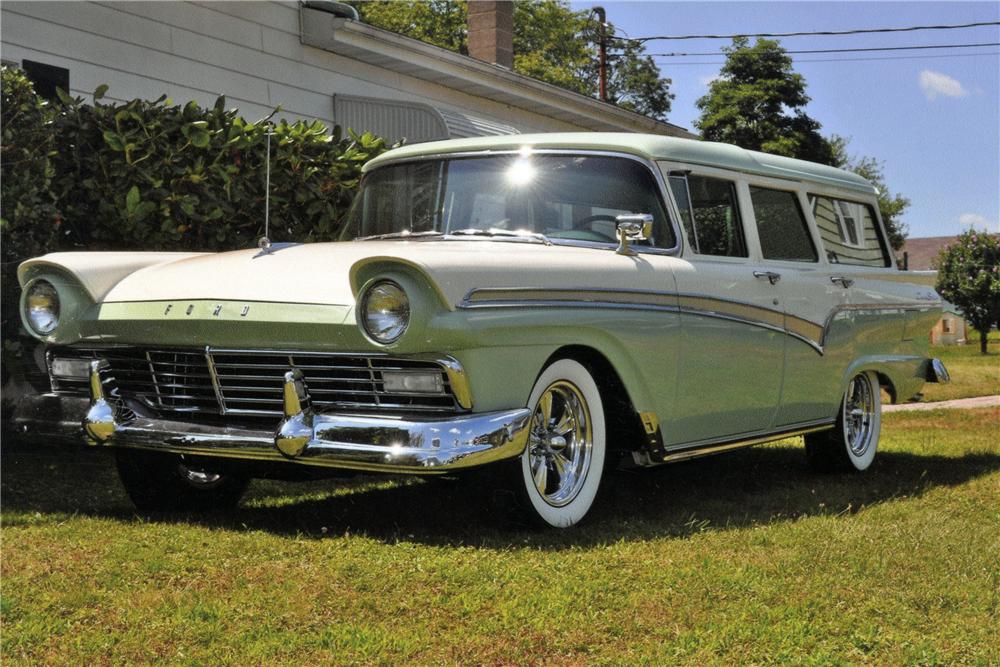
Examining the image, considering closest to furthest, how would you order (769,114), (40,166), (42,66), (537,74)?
(40,166), (42,66), (769,114), (537,74)

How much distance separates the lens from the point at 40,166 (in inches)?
269

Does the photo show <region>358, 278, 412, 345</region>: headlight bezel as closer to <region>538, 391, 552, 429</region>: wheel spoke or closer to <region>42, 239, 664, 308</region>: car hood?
<region>42, 239, 664, 308</region>: car hood

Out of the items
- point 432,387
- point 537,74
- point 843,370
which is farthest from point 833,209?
point 537,74

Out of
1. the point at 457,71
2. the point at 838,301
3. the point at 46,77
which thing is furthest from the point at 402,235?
the point at 457,71

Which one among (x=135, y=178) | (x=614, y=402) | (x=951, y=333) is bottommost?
(x=951, y=333)

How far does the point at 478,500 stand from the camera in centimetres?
583

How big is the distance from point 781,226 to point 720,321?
1210mm

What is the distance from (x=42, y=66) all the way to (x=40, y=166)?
235 cm

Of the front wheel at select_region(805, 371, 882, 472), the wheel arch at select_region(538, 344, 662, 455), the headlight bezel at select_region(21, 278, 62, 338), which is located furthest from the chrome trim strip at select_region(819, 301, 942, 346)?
the headlight bezel at select_region(21, 278, 62, 338)

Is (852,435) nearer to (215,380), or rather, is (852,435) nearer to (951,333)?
(215,380)

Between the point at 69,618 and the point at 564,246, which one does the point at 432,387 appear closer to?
the point at 564,246

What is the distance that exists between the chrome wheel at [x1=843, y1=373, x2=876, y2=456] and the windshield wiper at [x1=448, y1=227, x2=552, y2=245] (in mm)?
2907

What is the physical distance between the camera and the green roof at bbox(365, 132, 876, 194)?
5844 mm

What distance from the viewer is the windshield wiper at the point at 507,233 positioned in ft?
18.1
